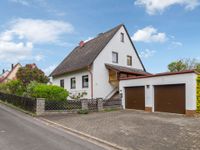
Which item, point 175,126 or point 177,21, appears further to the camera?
point 177,21

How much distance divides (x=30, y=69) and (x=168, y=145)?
98.4 ft

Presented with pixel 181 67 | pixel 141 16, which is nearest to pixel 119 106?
pixel 141 16

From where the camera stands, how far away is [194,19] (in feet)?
55.7

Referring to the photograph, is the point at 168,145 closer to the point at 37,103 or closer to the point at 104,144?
the point at 104,144

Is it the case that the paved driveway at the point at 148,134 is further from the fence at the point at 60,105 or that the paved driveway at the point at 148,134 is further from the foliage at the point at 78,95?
the foliage at the point at 78,95

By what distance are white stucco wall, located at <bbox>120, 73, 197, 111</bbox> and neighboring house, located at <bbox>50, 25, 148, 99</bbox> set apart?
3209mm

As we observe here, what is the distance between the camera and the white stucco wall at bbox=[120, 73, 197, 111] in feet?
50.0

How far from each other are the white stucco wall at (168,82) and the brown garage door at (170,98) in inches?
13.8

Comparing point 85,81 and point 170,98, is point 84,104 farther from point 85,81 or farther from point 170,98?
point 170,98

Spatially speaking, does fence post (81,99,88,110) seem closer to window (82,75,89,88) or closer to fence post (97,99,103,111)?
fence post (97,99,103,111)

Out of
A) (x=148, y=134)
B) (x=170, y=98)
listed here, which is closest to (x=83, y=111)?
(x=170, y=98)

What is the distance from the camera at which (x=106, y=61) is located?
2442cm

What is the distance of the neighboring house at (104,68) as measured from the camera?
23391 mm

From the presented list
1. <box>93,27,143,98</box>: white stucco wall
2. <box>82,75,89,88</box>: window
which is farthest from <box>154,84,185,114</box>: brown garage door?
<box>82,75,89,88</box>: window
